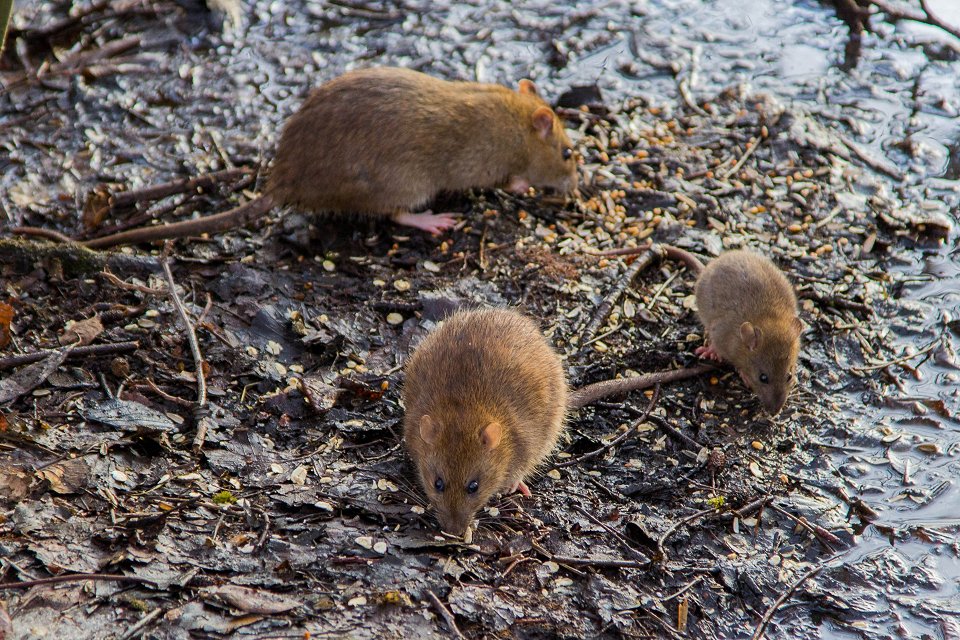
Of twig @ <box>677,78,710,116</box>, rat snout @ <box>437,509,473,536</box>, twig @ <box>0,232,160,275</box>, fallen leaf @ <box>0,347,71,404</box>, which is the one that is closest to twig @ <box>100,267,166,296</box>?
twig @ <box>0,232,160,275</box>

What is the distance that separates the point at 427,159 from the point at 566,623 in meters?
3.84

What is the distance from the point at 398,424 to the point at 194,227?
2.17 metres

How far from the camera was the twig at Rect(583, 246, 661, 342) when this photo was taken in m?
6.06

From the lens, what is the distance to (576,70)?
923 centimetres

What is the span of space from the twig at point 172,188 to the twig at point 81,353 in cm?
195

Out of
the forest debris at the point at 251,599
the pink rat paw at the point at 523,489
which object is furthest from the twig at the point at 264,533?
the pink rat paw at the point at 523,489

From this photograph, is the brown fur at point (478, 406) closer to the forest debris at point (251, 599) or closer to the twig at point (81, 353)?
the forest debris at point (251, 599)

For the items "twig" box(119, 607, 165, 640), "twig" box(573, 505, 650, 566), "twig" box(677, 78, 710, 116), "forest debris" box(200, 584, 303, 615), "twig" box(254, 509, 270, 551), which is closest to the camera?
"twig" box(119, 607, 165, 640)

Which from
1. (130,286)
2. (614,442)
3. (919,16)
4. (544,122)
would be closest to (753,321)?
(614,442)

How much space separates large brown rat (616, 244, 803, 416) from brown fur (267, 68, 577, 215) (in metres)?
1.77

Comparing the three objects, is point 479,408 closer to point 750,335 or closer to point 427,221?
point 750,335

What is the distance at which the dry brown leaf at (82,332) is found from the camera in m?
5.26

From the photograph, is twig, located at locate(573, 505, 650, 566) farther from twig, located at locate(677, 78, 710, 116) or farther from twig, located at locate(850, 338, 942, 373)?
twig, located at locate(677, 78, 710, 116)

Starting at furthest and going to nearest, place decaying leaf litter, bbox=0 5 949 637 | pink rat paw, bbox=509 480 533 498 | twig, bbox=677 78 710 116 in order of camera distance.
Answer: twig, bbox=677 78 710 116 < pink rat paw, bbox=509 480 533 498 < decaying leaf litter, bbox=0 5 949 637
